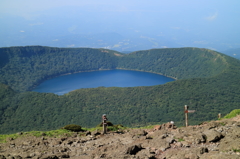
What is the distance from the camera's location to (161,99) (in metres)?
82.3

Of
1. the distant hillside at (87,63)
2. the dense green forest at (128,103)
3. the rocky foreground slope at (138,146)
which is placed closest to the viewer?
the rocky foreground slope at (138,146)

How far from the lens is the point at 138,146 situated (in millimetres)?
13227

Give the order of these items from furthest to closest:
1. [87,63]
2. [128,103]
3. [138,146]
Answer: [87,63], [128,103], [138,146]

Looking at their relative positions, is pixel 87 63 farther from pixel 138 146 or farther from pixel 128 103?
pixel 138 146

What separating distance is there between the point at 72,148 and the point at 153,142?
509 centimetres

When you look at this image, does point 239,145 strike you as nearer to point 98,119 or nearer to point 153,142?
point 153,142

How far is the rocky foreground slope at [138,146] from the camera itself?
467 inches

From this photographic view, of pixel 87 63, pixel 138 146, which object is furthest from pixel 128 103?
pixel 87 63

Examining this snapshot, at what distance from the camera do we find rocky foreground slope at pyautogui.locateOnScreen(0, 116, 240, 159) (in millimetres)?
11852

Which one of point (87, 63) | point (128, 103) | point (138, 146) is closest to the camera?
point (138, 146)

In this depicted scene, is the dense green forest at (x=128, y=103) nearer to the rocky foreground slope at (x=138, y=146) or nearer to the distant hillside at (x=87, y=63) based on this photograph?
the distant hillside at (x=87, y=63)

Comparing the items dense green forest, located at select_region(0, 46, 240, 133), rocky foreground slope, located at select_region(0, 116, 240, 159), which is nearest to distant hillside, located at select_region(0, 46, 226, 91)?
dense green forest, located at select_region(0, 46, 240, 133)

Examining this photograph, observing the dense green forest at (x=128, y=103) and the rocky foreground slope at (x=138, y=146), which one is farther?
the dense green forest at (x=128, y=103)

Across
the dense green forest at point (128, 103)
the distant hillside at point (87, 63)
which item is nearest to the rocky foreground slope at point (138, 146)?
the dense green forest at point (128, 103)
